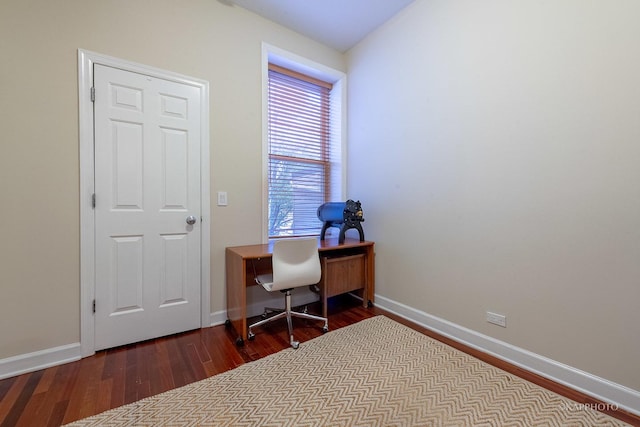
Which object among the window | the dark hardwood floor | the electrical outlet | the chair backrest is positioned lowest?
the dark hardwood floor

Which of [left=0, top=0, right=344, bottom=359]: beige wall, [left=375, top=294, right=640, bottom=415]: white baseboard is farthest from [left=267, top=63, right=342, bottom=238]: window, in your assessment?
[left=375, top=294, right=640, bottom=415]: white baseboard

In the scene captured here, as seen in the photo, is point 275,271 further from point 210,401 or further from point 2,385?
point 2,385

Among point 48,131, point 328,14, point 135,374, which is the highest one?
point 328,14

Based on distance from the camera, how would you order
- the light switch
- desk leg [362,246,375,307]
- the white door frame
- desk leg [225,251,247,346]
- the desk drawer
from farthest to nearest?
1. desk leg [362,246,375,307]
2. the desk drawer
3. the light switch
4. desk leg [225,251,247,346]
5. the white door frame

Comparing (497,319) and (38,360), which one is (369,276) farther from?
(38,360)

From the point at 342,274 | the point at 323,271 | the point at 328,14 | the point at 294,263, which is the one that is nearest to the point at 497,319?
the point at 342,274

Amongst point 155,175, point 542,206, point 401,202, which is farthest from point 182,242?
point 542,206

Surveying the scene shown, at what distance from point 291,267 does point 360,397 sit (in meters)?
1.00

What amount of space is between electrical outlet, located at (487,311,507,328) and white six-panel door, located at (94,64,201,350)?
2379 millimetres

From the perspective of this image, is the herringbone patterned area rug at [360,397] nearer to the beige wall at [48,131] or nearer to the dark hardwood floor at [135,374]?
the dark hardwood floor at [135,374]

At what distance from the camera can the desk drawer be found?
8.29ft

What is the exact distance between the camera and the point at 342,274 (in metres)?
2.65

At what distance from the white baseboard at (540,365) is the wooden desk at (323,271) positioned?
0.61 m

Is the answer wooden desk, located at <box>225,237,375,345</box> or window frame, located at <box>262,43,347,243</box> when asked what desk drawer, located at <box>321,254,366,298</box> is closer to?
wooden desk, located at <box>225,237,375,345</box>
